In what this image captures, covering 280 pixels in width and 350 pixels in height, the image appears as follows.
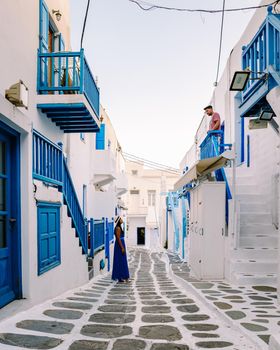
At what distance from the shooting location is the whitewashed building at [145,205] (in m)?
39.1

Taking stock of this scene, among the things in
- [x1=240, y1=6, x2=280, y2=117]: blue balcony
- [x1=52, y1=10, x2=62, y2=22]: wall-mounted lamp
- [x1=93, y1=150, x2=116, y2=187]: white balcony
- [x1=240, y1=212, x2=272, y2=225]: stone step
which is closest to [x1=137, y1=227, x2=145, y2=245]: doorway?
[x1=93, y1=150, x2=116, y2=187]: white balcony

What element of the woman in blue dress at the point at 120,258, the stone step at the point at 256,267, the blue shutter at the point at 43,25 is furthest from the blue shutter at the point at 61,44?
the stone step at the point at 256,267

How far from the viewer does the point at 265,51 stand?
236 inches

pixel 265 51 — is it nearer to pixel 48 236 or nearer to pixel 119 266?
pixel 48 236

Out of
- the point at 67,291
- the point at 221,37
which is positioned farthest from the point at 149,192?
the point at 67,291

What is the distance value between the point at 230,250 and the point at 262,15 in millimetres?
5941

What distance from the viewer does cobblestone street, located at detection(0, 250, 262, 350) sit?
3.72 meters

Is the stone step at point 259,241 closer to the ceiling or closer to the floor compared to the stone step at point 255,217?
closer to the floor

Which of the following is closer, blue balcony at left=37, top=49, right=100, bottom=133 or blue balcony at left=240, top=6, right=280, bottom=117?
blue balcony at left=240, top=6, right=280, bottom=117

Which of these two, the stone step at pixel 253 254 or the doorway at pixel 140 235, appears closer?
the stone step at pixel 253 254

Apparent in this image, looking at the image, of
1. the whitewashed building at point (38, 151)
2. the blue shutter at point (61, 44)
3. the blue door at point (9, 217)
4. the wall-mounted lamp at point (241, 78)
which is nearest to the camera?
the blue door at point (9, 217)

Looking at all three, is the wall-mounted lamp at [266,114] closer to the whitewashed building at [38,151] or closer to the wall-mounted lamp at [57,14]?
the whitewashed building at [38,151]

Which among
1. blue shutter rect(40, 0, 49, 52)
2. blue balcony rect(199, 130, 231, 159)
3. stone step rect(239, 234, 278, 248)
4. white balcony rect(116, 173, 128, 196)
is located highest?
blue shutter rect(40, 0, 49, 52)

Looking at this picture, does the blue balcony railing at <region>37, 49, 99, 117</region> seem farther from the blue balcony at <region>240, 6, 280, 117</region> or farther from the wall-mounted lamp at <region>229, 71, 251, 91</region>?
the blue balcony at <region>240, 6, 280, 117</region>
